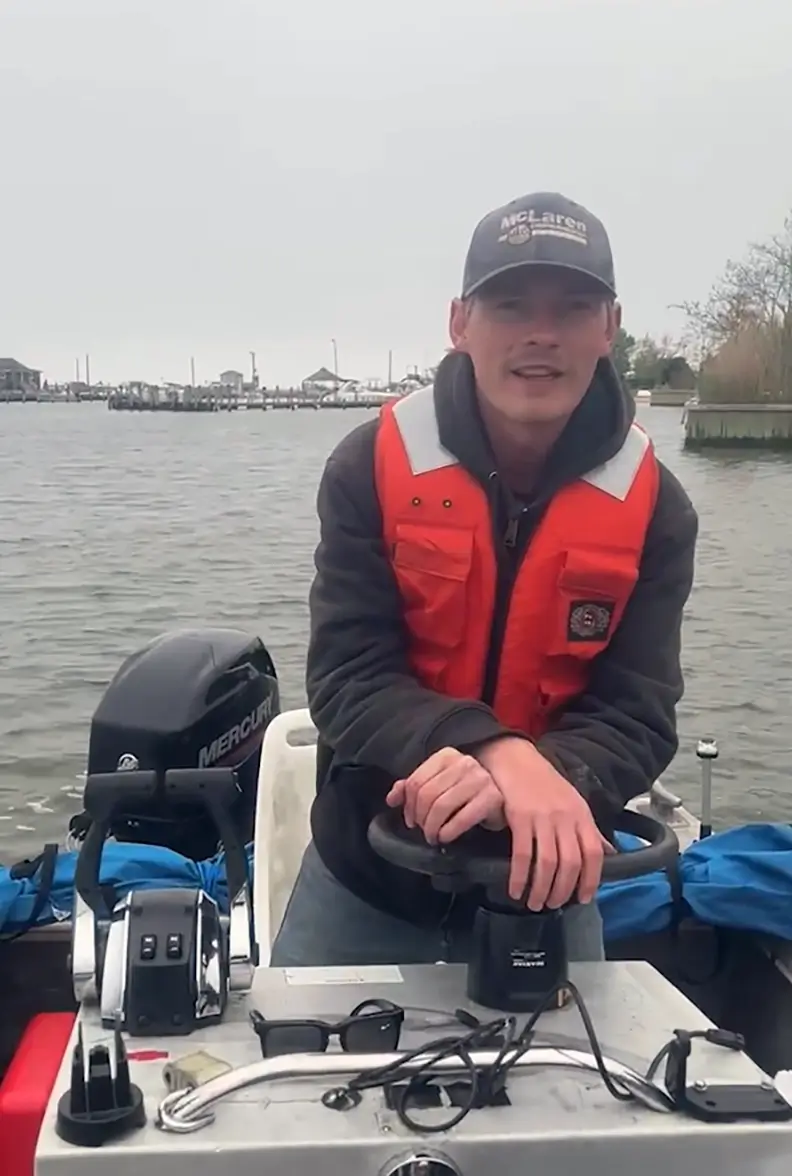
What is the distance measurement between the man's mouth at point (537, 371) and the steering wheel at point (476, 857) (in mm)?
667

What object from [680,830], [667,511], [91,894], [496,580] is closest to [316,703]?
[496,580]

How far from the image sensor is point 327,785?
2096 mm

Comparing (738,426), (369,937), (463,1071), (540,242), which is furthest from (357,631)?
(738,426)

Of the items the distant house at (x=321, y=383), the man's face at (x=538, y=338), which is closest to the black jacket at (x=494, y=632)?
the man's face at (x=538, y=338)

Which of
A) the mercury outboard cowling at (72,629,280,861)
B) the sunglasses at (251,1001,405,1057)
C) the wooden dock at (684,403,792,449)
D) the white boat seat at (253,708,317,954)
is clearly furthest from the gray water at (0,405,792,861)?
the wooden dock at (684,403,792,449)

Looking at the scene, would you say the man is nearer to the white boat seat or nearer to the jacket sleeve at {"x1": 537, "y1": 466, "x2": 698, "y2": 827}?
the jacket sleeve at {"x1": 537, "y1": 466, "x2": 698, "y2": 827}

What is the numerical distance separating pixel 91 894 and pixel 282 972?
0.90 ft

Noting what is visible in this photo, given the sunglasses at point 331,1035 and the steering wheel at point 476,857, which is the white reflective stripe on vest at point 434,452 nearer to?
the steering wheel at point 476,857

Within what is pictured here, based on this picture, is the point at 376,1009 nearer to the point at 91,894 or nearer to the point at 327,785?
the point at 91,894

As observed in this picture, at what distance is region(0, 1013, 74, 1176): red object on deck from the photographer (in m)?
1.82

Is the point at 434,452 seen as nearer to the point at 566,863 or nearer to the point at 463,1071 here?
the point at 566,863

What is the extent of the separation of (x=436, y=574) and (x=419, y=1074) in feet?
2.68

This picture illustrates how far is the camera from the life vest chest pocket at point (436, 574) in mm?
1951

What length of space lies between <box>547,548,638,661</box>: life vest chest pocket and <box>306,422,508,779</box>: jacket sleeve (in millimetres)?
217
